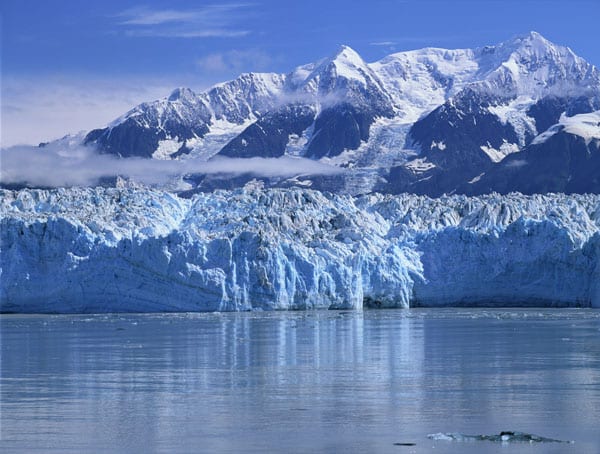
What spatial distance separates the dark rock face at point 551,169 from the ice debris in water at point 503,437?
439 feet

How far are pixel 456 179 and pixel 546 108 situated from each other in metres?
34.7

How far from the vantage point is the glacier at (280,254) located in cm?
4612

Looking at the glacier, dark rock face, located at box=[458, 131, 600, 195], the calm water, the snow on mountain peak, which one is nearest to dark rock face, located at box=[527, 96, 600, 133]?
the snow on mountain peak

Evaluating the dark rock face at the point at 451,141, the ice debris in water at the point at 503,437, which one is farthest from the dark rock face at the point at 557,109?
the ice debris in water at the point at 503,437

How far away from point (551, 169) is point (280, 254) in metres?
110

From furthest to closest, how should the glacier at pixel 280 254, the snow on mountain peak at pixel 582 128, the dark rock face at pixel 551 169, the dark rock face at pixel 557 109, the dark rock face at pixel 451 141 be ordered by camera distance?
the dark rock face at pixel 557 109 < the dark rock face at pixel 451 141 < the snow on mountain peak at pixel 582 128 < the dark rock face at pixel 551 169 < the glacier at pixel 280 254

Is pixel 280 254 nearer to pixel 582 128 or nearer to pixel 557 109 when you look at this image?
pixel 582 128

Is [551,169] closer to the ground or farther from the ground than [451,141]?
closer to the ground

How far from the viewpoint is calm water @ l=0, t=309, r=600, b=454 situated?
15.0 meters

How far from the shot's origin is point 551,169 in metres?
152

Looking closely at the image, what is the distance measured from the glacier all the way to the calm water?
34.2ft

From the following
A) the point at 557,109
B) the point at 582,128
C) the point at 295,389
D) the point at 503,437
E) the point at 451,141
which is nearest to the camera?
the point at 503,437

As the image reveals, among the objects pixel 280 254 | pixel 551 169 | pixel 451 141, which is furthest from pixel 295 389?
pixel 451 141

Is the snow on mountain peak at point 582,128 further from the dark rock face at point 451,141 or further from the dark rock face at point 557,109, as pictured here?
the dark rock face at point 557,109
